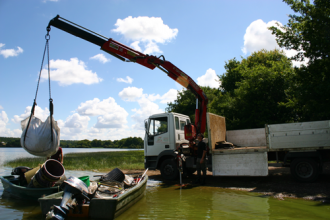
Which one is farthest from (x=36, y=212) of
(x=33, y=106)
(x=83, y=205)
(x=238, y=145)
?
(x=238, y=145)

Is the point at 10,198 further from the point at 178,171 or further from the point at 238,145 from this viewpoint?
the point at 238,145

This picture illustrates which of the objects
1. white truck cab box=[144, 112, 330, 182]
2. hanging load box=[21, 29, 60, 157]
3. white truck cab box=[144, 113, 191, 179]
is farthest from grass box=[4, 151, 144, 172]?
hanging load box=[21, 29, 60, 157]

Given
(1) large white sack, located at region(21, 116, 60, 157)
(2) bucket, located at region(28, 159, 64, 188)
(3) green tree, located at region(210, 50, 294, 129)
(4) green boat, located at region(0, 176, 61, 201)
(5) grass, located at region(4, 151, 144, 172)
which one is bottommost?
(5) grass, located at region(4, 151, 144, 172)

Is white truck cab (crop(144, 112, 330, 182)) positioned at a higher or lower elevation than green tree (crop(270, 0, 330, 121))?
lower

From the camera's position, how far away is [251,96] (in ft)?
58.8

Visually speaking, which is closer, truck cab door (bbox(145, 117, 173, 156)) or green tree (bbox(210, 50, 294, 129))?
truck cab door (bbox(145, 117, 173, 156))

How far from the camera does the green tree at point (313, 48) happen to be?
1053 cm

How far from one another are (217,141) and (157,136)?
8.89 feet

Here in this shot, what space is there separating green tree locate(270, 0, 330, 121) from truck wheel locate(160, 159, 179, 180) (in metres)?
7.04

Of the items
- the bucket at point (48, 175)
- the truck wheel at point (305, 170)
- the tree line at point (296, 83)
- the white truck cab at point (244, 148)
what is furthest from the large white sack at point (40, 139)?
the tree line at point (296, 83)

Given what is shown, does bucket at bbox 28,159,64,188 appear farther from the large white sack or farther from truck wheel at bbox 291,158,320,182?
truck wheel at bbox 291,158,320,182

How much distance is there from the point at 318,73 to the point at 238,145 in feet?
16.1

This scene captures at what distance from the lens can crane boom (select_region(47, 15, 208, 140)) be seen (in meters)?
9.18

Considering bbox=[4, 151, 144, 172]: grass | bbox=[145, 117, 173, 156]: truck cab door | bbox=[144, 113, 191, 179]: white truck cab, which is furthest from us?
bbox=[4, 151, 144, 172]: grass
